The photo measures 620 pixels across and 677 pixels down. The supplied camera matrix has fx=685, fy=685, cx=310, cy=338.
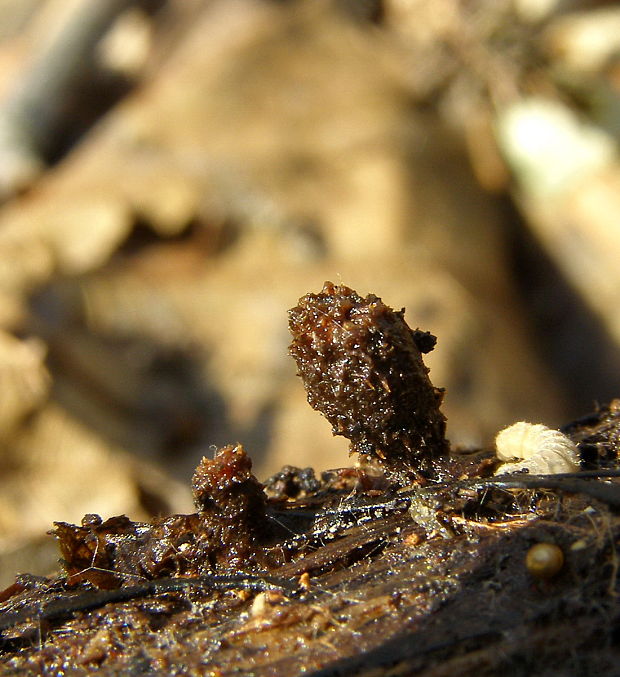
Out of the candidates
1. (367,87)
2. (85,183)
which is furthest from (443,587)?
(367,87)

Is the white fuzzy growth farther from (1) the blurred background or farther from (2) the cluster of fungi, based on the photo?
(1) the blurred background

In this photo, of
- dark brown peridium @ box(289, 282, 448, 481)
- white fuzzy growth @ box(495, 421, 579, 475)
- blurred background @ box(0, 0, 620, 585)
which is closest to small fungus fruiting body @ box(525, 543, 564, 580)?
white fuzzy growth @ box(495, 421, 579, 475)

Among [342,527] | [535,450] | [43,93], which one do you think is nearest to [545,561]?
[535,450]

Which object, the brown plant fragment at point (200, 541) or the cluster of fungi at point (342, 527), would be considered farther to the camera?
the brown plant fragment at point (200, 541)

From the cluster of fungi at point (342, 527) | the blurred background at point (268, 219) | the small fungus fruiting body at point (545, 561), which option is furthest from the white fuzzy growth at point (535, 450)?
the blurred background at point (268, 219)

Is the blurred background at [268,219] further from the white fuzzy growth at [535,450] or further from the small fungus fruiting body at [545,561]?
the small fungus fruiting body at [545,561]

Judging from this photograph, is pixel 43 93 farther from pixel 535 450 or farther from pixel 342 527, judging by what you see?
pixel 535 450

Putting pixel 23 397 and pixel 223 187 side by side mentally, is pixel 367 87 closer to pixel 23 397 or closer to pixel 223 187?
pixel 223 187
